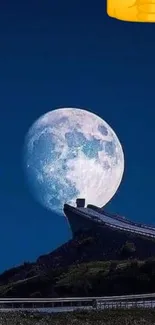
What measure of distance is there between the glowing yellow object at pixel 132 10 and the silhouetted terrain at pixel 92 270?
171ft

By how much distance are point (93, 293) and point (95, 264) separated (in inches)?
766

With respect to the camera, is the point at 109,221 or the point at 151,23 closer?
the point at 151,23

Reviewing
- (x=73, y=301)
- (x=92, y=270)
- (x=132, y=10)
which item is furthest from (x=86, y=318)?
(x=92, y=270)

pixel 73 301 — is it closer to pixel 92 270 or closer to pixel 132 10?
pixel 92 270

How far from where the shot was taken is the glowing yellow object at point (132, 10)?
2.89 meters

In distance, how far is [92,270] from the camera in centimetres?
7038

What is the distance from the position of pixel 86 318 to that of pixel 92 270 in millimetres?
41624

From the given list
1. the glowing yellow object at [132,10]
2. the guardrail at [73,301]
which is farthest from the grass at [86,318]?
the glowing yellow object at [132,10]

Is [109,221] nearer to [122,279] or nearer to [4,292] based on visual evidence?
[4,292]

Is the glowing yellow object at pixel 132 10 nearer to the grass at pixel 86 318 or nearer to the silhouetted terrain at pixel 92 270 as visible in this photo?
the grass at pixel 86 318

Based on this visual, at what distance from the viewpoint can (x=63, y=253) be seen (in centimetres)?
10131

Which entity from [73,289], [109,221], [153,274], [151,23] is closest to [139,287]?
[153,274]

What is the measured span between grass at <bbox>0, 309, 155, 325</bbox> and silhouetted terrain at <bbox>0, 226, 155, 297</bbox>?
24.0 meters

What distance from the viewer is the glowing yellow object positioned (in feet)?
9.48
